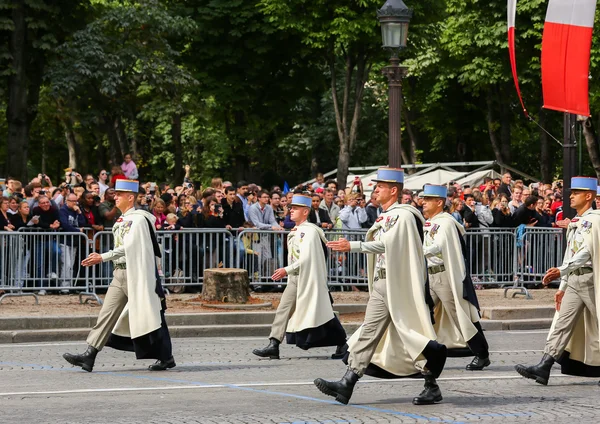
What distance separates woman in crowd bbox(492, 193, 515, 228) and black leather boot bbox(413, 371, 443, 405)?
37.2 ft

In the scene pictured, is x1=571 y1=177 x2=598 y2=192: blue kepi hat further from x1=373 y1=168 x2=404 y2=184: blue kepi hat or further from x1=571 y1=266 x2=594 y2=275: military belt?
x1=373 y1=168 x2=404 y2=184: blue kepi hat

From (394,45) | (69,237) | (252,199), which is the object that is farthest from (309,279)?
(252,199)

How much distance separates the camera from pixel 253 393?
34.2ft

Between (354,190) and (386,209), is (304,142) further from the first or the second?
(386,209)

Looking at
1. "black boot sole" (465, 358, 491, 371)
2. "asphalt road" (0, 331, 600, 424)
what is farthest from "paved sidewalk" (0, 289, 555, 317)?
"black boot sole" (465, 358, 491, 371)

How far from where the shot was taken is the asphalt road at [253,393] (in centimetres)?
920

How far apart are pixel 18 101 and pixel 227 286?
1471cm

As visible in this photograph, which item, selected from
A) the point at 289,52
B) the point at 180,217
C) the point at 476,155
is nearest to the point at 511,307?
the point at 180,217

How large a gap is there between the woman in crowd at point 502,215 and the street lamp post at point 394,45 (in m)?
2.40

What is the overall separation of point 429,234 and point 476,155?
41.8 meters

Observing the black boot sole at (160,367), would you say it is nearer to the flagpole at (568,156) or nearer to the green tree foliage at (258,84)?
the flagpole at (568,156)

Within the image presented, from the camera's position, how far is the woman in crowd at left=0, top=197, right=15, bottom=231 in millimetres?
17419

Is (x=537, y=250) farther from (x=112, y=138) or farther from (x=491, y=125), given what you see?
(x=491, y=125)

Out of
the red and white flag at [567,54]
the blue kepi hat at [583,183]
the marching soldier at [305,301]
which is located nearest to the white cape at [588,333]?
the blue kepi hat at [583,183]
